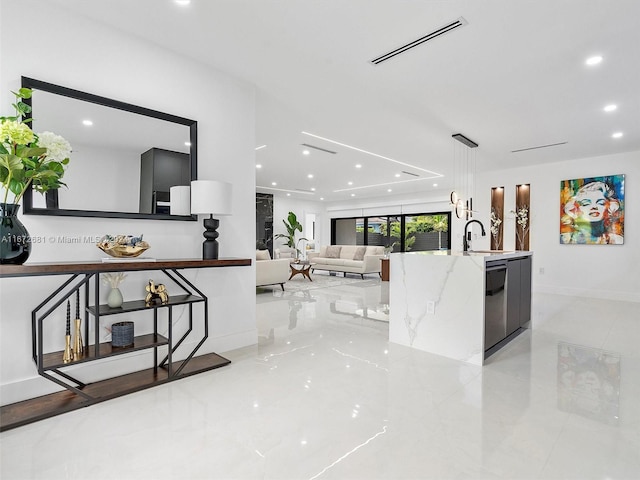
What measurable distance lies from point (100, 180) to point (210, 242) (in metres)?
0.87

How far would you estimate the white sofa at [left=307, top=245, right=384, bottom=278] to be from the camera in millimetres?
8812

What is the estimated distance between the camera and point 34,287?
6.93 feet

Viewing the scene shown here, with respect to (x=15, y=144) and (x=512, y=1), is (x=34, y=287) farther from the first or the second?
(x=512, y=1)

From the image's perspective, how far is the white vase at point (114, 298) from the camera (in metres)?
2.26

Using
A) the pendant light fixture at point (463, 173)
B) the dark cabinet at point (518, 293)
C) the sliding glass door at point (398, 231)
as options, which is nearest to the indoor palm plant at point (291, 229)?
the sliding glass door at point (398, 231)

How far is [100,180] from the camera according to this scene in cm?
237

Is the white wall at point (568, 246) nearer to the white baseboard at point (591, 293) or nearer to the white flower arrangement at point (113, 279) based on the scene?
the white baseboard at point (591, 293)

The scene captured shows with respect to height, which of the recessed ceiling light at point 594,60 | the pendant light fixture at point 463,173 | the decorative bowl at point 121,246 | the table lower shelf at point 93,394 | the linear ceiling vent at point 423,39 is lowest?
the table lower shelf at point 93,394

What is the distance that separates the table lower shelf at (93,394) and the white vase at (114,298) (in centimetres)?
55

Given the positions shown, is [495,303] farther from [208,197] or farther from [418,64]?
[208,197]

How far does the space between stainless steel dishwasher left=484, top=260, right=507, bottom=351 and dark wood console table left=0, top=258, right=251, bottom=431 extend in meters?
2.19

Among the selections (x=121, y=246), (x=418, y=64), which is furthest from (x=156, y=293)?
(x=418, y=64)

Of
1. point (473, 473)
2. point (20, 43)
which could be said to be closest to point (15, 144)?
point (20, 43)

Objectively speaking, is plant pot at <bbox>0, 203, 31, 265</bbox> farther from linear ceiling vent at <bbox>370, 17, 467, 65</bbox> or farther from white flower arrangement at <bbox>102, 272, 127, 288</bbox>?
linear ceiling vent at <bbox>370, 17, 467, 65</bbox>
